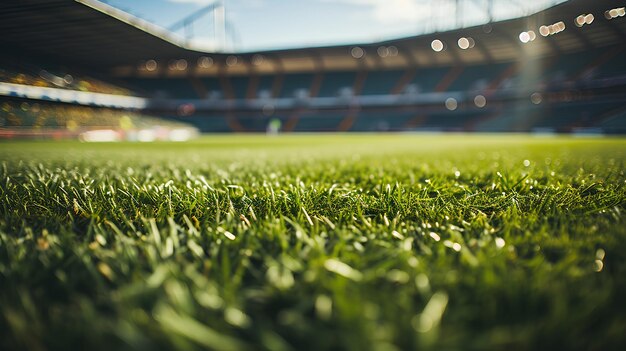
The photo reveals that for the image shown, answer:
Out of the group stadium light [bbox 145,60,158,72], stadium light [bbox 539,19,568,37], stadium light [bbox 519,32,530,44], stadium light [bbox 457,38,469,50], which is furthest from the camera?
stadium light [bbox 145,60,158,72]

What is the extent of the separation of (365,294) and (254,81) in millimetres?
43909

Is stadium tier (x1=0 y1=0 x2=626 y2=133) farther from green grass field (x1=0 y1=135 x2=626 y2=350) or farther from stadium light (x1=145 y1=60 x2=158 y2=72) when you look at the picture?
green grass field (x1=0 y1=135 x2=626 y2=350)

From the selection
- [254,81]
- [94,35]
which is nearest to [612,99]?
[254,81]

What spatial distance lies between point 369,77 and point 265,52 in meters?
13.9

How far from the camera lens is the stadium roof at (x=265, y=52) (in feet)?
61.8

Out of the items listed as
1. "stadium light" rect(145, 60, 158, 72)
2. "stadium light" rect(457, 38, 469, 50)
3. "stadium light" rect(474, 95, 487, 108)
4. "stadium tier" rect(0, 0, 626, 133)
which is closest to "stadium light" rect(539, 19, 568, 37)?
"stadium tier" rect(0, 0, 626, 133)

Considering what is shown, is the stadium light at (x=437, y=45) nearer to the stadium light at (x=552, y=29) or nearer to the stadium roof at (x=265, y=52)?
the stadium roof at (x=265, y=52)

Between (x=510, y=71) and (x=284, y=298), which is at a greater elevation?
(x=510, y=71)

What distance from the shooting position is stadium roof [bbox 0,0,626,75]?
18.8 m

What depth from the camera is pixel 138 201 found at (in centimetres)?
138

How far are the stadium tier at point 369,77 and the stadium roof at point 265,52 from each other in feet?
0.39

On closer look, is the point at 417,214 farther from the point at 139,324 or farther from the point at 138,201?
the point at 138,201

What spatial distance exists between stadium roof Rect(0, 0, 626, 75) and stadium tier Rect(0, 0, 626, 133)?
119 mm

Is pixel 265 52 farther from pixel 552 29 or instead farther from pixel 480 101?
pixel 552 29
